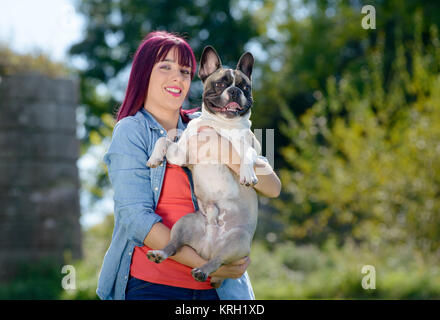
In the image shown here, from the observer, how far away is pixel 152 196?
2.94 m

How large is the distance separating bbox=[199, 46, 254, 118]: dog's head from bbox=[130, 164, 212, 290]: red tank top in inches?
16.8

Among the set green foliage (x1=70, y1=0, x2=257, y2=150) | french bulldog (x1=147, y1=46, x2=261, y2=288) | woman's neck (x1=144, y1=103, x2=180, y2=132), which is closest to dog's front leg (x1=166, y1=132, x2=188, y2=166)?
french bulldog (x1=147, y1=46, x2=261, y2=288)

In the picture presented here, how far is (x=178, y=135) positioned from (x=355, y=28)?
16.2m

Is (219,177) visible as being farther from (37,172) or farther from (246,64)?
(37,172)

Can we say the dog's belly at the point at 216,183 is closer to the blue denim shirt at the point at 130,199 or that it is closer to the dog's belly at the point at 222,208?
the dog's belly at the point at 222,208

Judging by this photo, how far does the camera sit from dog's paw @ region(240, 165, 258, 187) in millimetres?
2672

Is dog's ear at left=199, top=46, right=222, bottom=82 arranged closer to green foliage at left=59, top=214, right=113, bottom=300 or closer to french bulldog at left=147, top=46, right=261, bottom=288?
french bulldog at left=147, top=46, right=261, bottom=288

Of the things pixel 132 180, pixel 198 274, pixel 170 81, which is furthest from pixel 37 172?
pixel 198 274

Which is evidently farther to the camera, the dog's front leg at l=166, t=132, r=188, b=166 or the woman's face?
the woman's face

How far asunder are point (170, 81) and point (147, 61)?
0.62 feet

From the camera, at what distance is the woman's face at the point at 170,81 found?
10.2 ft

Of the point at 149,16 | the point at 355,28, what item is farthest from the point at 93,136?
the point at 355,28

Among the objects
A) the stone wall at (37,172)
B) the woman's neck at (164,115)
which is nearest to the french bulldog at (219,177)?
the woman's neck at (164,115)
